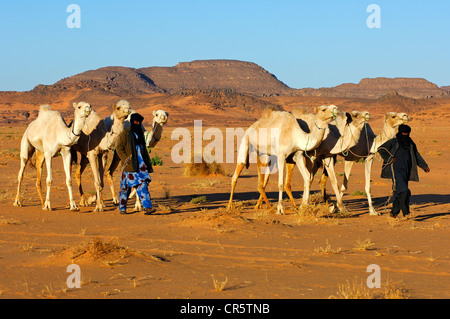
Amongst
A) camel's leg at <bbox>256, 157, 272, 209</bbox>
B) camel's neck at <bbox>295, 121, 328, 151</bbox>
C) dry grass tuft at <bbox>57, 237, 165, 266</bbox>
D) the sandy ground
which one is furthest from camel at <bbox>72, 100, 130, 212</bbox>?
dry grass tuft at <bbox>57, 237, 165, 266</bbox>

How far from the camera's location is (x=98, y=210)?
1281cm

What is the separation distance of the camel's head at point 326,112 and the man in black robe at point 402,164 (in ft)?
4.16

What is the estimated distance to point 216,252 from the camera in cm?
854

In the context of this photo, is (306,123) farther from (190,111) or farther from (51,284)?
(190,111)

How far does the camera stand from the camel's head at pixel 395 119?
12.4 meters

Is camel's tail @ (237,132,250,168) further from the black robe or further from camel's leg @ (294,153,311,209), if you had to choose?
the black robe

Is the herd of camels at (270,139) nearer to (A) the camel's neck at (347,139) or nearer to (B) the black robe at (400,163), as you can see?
(A) the camel's neck at (347,139)

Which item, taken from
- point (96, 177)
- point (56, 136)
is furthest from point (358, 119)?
point (56, 136)

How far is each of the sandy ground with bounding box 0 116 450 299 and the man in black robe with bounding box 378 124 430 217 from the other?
453 millimetres

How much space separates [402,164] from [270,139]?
2.84m

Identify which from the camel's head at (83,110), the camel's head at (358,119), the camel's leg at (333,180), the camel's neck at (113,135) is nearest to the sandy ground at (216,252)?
the camel's leg at (333,180)

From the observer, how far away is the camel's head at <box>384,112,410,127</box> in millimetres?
12422

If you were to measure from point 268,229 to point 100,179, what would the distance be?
4.76m
